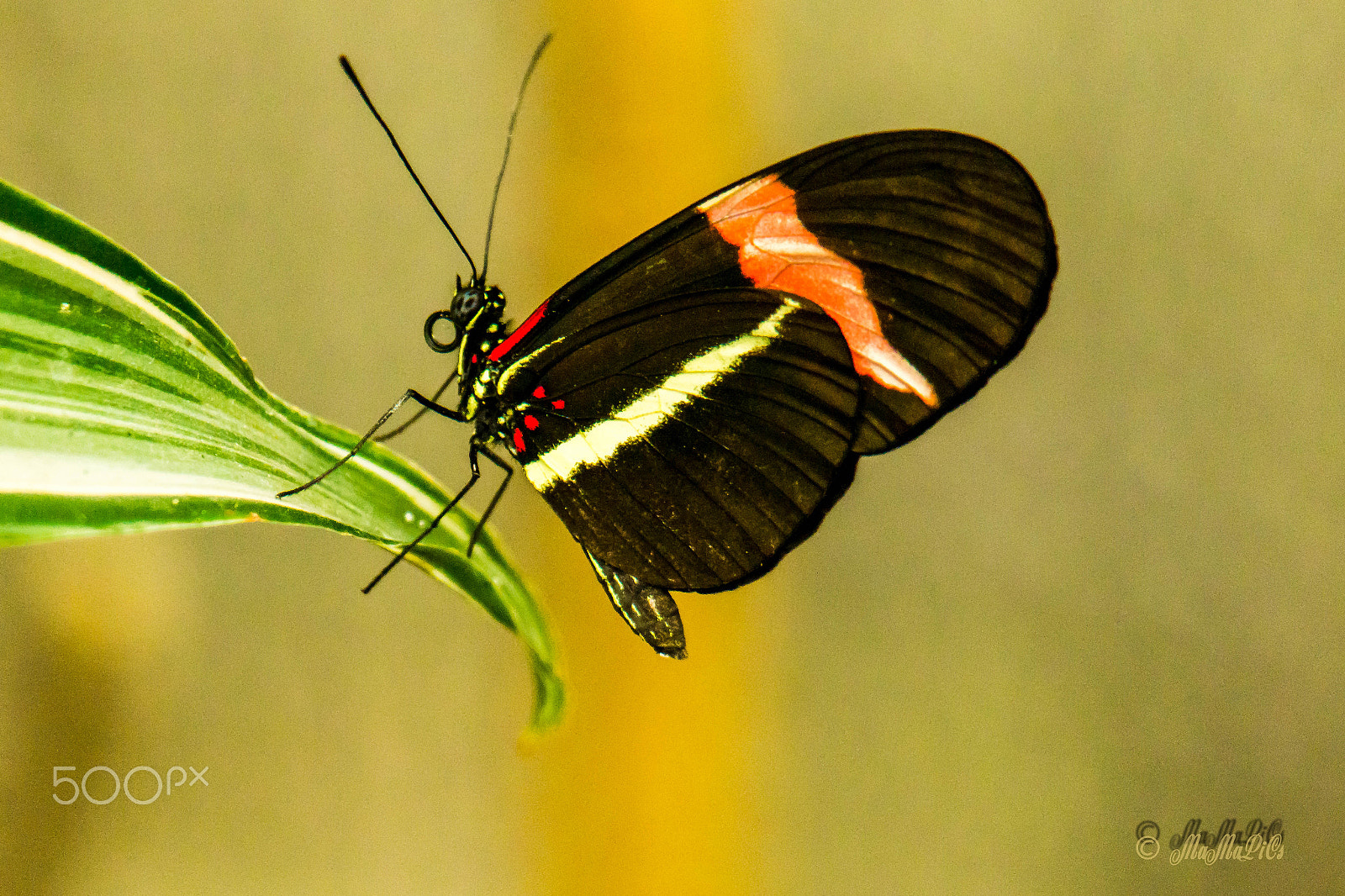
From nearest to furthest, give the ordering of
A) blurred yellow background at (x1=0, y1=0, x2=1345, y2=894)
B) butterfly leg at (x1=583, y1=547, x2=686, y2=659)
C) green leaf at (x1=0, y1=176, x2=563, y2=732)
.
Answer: green leaf at (x1=0, y1=176, x2=563, y2=732) < butterfly leg at (x1=583, y1=547, x2=686, y2=659) < blurred yellow background at (x1=0, y1=0, x2=1345, y2=894)

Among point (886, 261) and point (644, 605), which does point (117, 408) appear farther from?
point (886, 261)

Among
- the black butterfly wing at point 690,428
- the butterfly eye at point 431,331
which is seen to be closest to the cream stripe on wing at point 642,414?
the black butterfly wing at point 690,428

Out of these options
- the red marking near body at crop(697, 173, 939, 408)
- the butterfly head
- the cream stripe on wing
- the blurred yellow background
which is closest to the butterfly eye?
the butterfly head

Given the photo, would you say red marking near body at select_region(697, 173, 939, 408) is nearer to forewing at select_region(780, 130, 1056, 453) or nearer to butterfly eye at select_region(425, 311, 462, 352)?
forewing at select_region(780, 130, 1056, 453)

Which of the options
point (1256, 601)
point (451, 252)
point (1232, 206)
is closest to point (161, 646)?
point (451, 252)

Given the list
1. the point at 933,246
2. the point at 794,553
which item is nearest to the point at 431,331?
the point at 933,246

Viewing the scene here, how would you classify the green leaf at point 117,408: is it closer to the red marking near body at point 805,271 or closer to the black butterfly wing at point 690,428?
the black butterfly wing at point 690,428

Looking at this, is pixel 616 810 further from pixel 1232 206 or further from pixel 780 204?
pixel 1232 206
